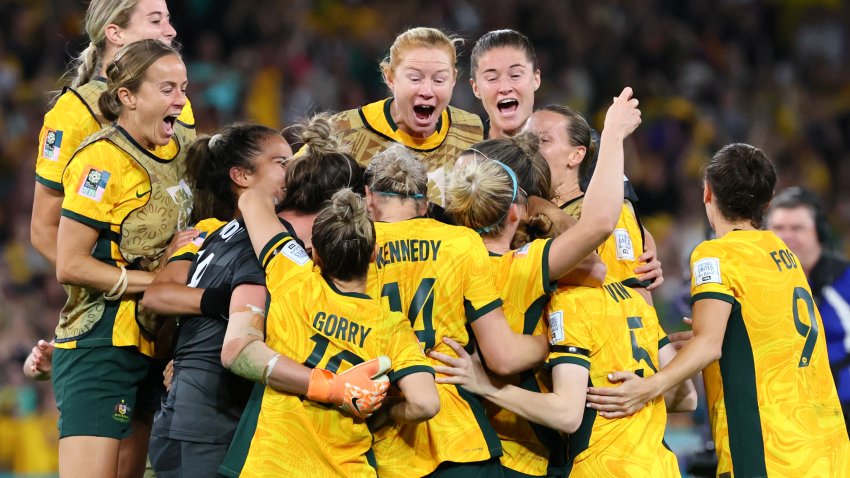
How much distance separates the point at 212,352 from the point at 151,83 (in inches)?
44.2

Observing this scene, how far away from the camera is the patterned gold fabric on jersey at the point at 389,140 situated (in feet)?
16.0

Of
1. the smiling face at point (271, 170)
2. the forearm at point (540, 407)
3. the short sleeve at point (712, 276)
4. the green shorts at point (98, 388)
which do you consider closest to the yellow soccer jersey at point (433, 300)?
the forearm at point (540, 407)

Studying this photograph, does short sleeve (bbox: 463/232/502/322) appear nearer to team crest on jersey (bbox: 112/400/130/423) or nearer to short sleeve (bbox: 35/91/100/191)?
team crest on jersey (bbox: 112/400/130/423)

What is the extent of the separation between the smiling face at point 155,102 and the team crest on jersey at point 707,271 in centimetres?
212

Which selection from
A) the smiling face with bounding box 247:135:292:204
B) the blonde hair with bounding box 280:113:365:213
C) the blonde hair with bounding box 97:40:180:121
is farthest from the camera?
the blonde hair with bounding box 97:40:180:121

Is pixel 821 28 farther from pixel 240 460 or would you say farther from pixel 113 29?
pixel 240 460

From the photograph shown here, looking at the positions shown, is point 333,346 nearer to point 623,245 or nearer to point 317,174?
point 317,174

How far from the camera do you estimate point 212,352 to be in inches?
159

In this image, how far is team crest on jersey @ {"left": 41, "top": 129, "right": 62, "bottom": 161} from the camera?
467 centimetres

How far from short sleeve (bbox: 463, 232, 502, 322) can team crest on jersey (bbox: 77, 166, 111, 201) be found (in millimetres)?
1505

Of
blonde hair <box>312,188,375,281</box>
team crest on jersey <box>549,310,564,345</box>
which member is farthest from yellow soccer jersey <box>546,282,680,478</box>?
blonde hair <box>312,188,375,281</box>

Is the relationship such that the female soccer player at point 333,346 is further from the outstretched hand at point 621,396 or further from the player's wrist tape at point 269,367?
the outstretched hand at point 621,396

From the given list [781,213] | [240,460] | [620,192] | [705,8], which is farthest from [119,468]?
[705,8]

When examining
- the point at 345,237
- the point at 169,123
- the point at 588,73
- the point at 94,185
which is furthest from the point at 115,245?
the point at 588,73
